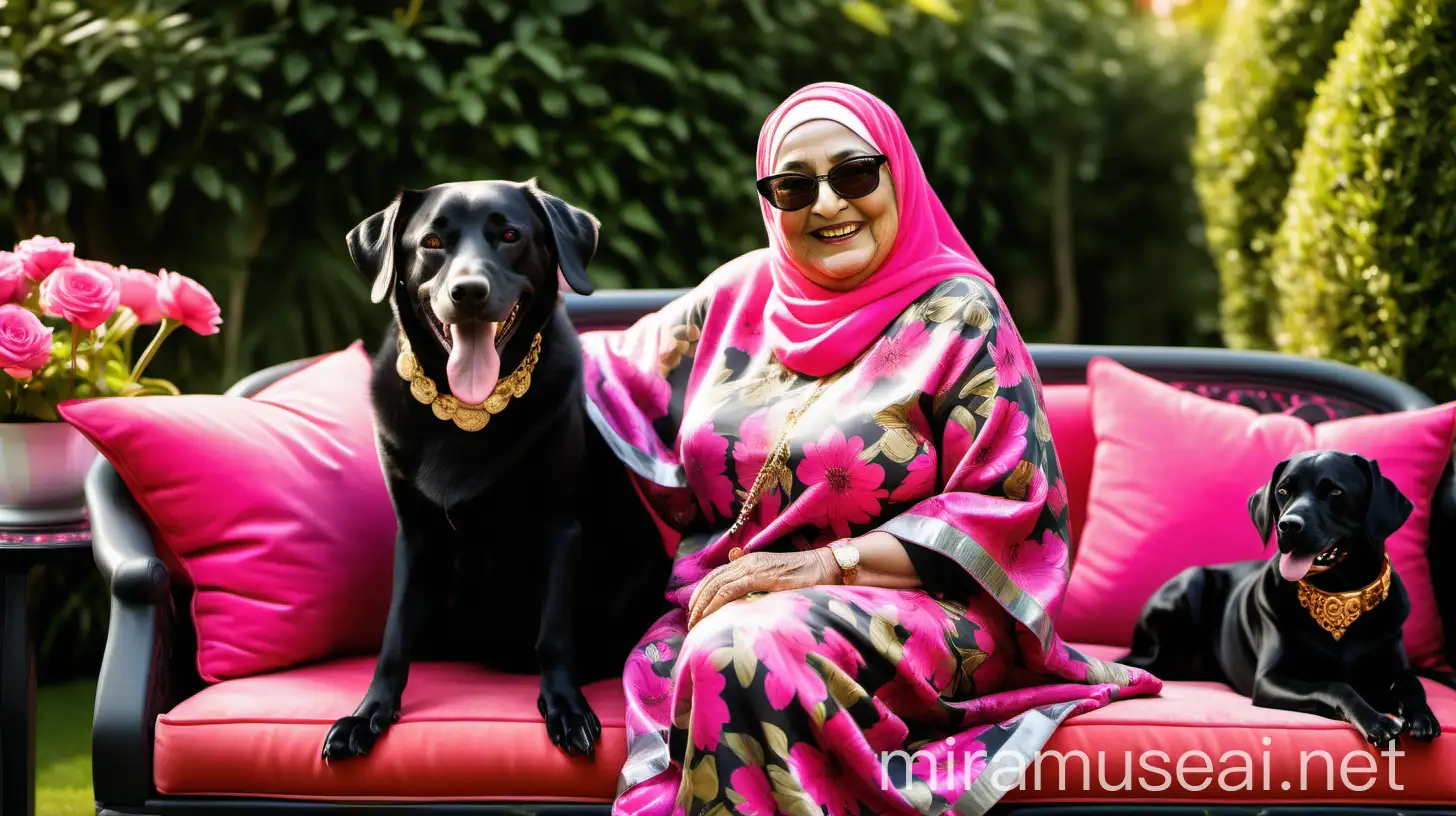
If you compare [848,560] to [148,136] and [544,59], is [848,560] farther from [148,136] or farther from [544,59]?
[148,136]

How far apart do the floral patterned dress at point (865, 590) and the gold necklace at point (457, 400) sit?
245 mm

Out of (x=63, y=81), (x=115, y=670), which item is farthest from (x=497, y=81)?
(x=115, y=670)

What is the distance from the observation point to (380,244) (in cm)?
233

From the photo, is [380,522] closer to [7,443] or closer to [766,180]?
[7,443]

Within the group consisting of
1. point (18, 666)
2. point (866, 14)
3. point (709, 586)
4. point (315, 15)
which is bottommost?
point (18, 666)

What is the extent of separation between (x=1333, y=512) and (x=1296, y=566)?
110 millimetres

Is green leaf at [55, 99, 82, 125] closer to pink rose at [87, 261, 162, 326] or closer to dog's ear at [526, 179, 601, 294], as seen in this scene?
pink rose at [87, 261, 162, 326]

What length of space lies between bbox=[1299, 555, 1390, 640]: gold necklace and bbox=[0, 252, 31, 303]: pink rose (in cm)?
254

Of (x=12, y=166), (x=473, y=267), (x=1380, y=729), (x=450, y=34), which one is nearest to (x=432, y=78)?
(x=450, y=34)

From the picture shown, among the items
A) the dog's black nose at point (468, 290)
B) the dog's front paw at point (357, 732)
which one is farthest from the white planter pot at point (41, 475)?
the dog's black nose at point (468, 290)

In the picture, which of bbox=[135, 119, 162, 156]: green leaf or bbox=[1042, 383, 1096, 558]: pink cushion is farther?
bbox=[135, 119, 162, 156]: green leaf

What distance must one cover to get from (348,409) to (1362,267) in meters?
2.66

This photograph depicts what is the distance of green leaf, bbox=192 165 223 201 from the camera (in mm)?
3613

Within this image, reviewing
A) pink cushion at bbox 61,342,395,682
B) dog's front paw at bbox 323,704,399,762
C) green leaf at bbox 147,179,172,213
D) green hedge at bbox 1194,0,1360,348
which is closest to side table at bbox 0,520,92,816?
pink cushion at bbox 61,342,395,682
